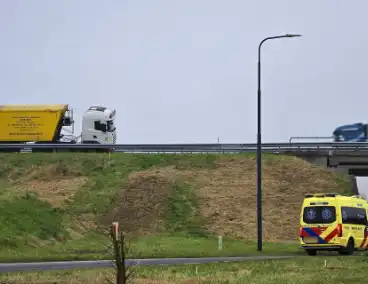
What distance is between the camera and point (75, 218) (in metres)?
51.3

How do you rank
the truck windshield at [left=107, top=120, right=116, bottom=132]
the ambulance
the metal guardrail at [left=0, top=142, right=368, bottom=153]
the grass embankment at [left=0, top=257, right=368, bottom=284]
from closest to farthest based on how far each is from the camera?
the grass embankment at [left=0, top=257, right=368, bottom=284], the ambulance, the metal guardrail at [left=0, top=142, right=368, bottom=153], the truck windshield at [left=107, top=120, right=116, bottom=132]

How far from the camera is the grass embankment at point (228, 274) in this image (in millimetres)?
19797

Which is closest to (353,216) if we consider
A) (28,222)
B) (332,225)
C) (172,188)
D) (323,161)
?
(332,225)

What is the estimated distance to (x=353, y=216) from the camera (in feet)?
119

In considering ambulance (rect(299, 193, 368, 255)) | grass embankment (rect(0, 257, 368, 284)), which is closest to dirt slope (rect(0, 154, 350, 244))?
ambulance (rect(299, 193, 368, 255))

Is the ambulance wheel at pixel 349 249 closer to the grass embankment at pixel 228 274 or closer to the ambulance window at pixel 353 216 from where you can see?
the ambulance window at pixel 353 216

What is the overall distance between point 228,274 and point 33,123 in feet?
183

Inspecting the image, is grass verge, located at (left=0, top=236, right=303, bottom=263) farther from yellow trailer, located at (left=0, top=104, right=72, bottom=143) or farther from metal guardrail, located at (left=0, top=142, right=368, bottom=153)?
yellow trailer, located at (left=0, top=104, right=72, bottom=143)

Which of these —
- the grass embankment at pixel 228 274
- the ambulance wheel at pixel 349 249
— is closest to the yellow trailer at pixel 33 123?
the ambulance wheel at pixel 349 249

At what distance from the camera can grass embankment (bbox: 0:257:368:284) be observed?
65.0ft

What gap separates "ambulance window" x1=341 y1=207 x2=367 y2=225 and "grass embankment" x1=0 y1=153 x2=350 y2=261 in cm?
475

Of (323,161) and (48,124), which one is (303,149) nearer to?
(323,161)

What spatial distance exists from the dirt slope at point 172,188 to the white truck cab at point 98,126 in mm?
9806

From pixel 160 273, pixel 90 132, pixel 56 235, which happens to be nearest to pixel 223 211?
pixel 56 235
